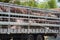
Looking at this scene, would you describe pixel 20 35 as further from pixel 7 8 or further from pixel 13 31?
pixel 7 8

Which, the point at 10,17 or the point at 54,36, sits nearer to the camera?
the point at 10,17

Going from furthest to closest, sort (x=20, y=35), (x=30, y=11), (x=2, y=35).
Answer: (x=30, y=11) < (x=20, y=35) < (x=2, y=35)

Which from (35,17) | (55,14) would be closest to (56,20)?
(55,14)

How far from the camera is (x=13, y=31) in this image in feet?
8.52

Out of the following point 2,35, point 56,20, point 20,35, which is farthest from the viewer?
point 56,20

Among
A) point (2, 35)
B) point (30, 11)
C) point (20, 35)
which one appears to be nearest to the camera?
point (2, 35)

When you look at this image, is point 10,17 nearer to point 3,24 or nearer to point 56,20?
point 3,24

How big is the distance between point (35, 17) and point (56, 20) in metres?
0.41

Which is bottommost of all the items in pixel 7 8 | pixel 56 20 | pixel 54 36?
pixel 54 36

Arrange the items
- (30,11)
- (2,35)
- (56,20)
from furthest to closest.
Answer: (56,20)
(30,11)
(2,35)

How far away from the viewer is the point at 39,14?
3.32 meters

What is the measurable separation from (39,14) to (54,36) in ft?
1.40

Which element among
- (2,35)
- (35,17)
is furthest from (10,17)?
(35,17)

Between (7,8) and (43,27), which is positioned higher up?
(7,8)
